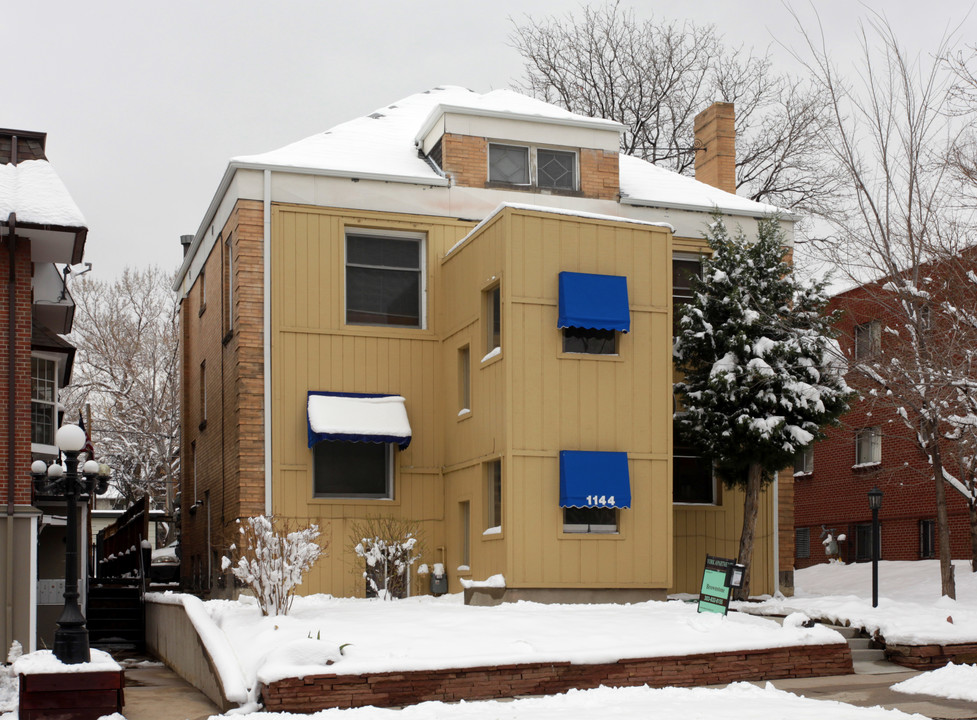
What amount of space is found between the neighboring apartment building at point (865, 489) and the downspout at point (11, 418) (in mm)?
→ 17721

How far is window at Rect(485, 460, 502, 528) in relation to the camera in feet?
62.8

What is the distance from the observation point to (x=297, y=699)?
12617 millimetres

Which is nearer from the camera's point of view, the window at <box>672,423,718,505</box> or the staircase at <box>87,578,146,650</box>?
the window at <box>672,423,718,505</box>

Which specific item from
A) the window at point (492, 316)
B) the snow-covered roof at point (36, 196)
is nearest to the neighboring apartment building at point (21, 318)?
the snow-covered roof at point (36, 196)

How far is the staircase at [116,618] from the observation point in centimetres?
2502

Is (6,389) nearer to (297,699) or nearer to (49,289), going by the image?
(49,289)

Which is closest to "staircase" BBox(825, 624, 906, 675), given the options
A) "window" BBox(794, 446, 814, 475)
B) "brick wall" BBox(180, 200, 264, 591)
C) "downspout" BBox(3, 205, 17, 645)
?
"brick wall" BBox(180, 200, 264, 591)

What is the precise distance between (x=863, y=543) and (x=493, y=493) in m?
16.7

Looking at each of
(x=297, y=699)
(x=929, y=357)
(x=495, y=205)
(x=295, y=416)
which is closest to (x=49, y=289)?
(x=295, y=416)

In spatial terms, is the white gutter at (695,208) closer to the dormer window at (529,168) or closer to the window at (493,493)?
the dormer window at (529,168)

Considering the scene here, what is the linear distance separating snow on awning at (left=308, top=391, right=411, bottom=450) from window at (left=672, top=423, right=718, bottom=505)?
5.12 metres

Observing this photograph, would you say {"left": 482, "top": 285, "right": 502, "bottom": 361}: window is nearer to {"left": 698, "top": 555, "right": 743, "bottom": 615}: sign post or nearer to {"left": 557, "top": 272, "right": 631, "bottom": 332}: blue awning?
{"left": 557, "top": 272, "right": 631, "bottom": 332}: blue awning

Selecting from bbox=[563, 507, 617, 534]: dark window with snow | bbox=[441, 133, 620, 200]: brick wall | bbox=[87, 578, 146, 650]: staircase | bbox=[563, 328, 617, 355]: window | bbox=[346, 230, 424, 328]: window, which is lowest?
bbox=[87, 578, 146, 650]: staircase

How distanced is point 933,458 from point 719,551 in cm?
415
